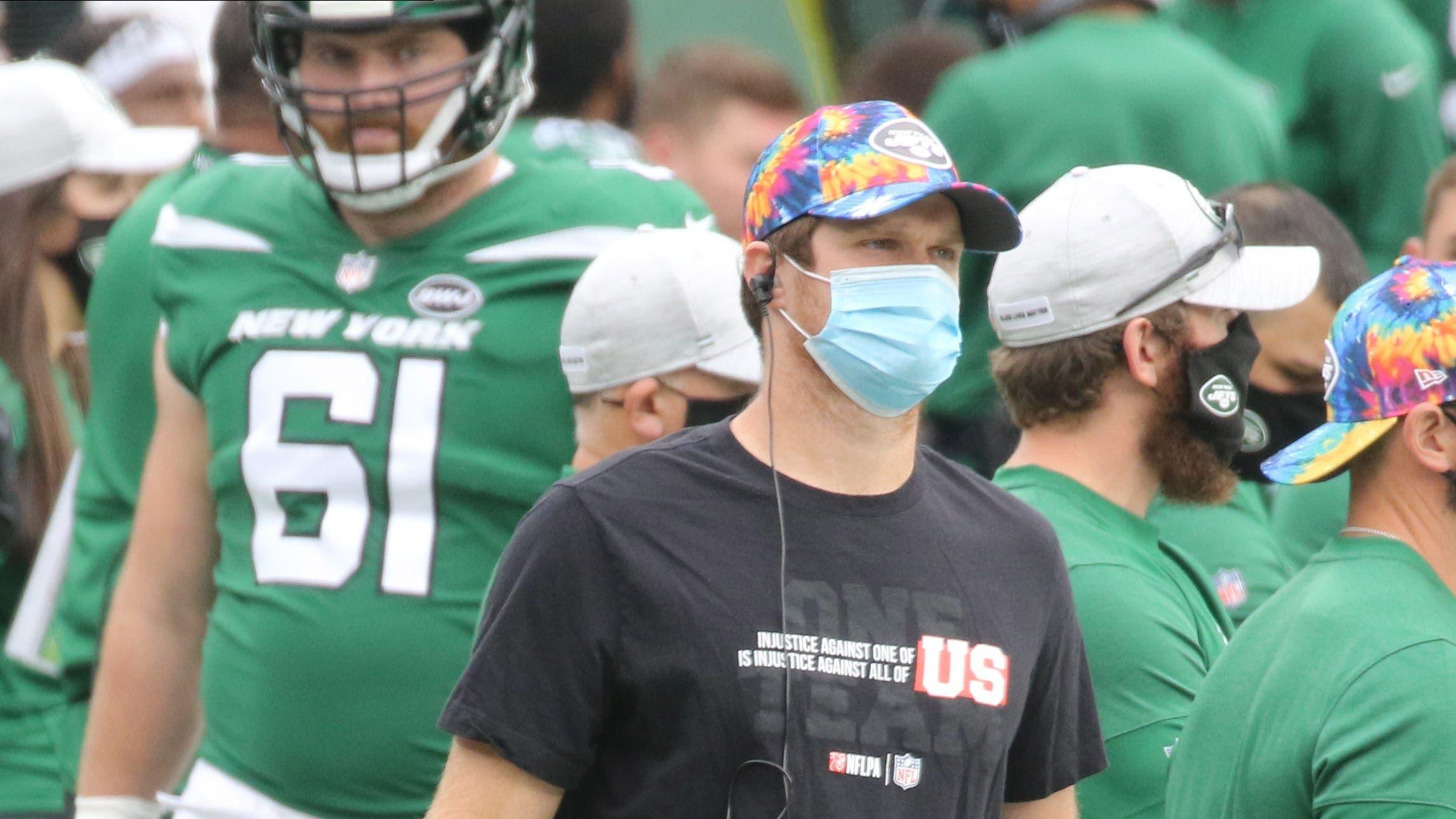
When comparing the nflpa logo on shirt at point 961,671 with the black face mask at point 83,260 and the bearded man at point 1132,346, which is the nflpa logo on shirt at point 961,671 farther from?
the black face mask at point 83,260

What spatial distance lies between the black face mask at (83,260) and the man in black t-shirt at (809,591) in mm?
2885

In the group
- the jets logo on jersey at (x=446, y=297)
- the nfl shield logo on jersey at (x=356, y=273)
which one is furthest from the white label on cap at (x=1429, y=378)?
the nfl shield logo on jersey at (x=356, y=273)

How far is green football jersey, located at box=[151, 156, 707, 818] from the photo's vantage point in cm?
357

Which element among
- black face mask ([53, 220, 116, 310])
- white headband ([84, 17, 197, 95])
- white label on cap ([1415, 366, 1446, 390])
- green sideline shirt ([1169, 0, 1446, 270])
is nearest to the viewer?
white label on cap ([1415, 366, 1446, 390])

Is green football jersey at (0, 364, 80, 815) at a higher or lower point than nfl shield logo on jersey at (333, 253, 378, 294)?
lower

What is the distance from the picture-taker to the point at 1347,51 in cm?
629

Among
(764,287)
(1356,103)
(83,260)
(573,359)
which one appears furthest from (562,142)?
(1356,103)

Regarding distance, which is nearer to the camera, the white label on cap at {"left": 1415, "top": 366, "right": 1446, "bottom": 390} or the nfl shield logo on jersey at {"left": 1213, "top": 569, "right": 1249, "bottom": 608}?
the white label on cap at {"left": 1415, "top": 366, "right": 1446, "bottom": 390}

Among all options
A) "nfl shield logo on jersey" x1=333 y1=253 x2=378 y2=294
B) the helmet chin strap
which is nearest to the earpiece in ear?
"nfl shield logo on jersey" x1=333 y1=253 x2=378 y2=294

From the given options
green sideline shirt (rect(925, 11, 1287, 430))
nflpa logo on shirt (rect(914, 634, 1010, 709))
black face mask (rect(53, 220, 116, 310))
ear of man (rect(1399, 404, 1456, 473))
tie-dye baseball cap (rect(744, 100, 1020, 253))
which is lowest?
black face mask (rect(53, 220, 116, 310))

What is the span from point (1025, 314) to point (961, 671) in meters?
1.17

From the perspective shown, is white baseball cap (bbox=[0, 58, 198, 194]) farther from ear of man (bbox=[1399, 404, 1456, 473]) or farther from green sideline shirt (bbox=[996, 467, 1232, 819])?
ear of man (bbox=[1399, 404, 1456, 473])

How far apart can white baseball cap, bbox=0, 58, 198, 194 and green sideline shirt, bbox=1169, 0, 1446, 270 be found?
332cm

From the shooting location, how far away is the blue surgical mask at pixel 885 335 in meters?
2.67
